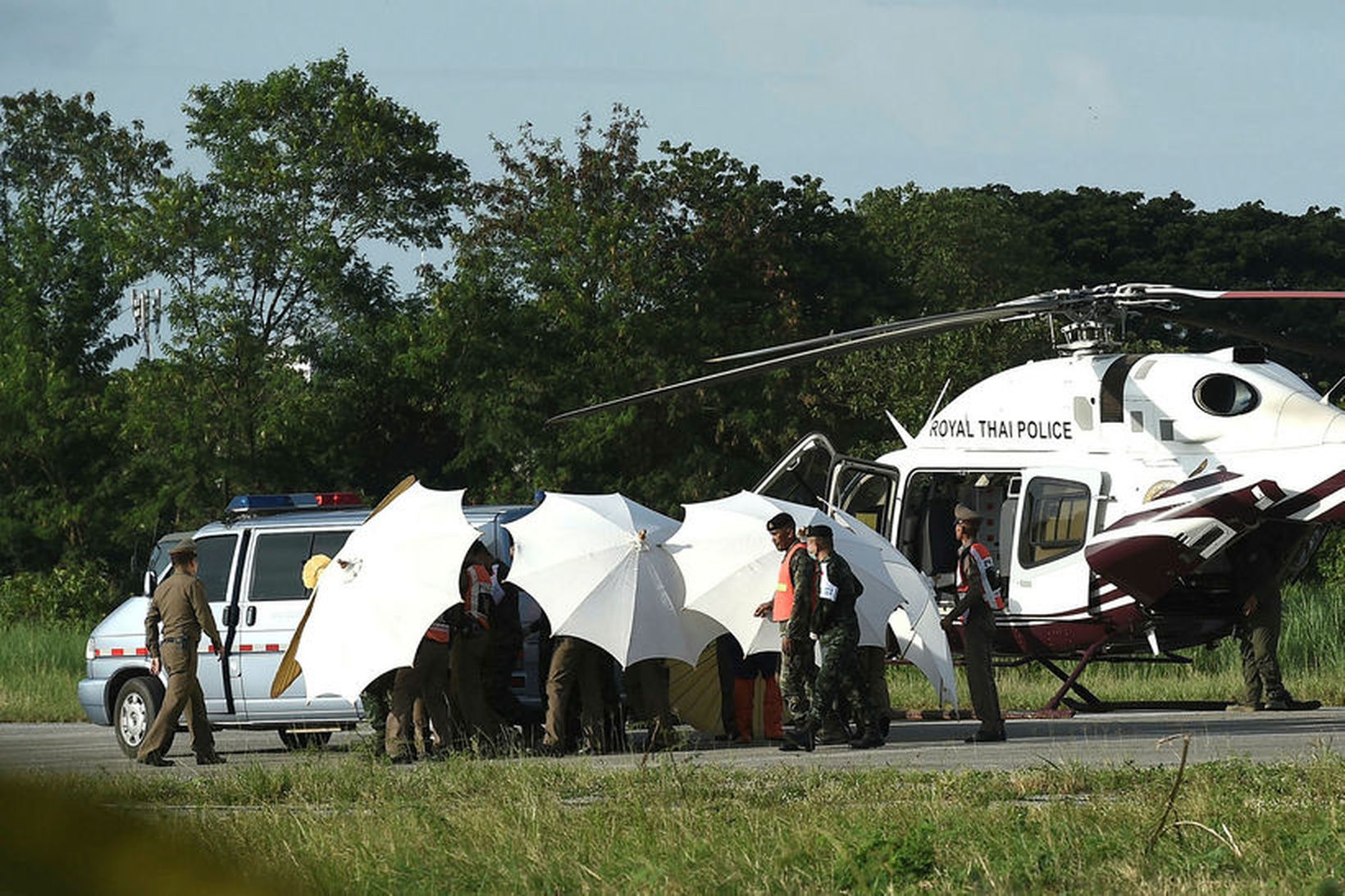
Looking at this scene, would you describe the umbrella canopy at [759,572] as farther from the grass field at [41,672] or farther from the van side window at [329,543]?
the grass field at [41,672]

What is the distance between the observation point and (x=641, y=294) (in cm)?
3878

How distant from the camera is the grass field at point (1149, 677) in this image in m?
20.5

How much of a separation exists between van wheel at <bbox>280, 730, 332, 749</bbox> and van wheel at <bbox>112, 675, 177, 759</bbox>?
1.34 m

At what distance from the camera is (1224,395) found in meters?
17.1

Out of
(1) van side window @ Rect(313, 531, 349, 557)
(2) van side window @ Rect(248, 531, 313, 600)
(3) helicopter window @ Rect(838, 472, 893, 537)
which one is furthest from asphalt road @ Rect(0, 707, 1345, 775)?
(3) helicopter window @ Rect(838, 472, 893, 537)

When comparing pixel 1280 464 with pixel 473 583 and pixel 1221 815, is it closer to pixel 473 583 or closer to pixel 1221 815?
pixel 473 583

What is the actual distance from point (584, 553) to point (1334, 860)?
8390 mm

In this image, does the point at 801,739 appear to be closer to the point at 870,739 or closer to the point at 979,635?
the point at 870,739

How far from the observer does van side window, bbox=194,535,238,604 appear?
53.6 feet

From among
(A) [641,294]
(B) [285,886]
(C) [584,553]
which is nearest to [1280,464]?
(C) [584,553]

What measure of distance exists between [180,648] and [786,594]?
475 cm

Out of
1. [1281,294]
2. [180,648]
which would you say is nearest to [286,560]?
[180,648]

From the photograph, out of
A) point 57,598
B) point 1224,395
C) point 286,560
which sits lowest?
point 286,560

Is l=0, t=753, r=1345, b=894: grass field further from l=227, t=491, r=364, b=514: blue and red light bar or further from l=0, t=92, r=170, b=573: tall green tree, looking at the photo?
l=0, t=92, r=170, b=573: tall green tree
